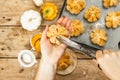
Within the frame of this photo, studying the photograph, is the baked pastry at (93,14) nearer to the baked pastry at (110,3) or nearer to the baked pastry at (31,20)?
the baked pastry at (110,3)

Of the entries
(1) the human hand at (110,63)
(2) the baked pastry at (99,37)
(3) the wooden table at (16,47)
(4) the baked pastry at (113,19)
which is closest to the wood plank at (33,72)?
(3) the wooden table at (16,47)

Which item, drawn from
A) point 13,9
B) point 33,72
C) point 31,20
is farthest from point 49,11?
point 33,72

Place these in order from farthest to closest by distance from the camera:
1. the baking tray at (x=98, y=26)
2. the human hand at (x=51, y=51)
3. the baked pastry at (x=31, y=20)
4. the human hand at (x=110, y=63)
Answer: the baked pastry at (x=31, y=20) → the baking tray at (x=98, y=26) → the human hand at (x=51, y=51) → the human hand at (x=110, y=63)

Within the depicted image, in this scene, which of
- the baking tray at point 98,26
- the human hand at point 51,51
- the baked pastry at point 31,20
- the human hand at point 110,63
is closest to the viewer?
the human hand at point 110,63

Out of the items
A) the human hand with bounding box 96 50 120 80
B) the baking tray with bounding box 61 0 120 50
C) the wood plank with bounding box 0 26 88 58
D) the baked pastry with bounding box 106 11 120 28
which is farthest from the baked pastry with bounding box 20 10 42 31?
the human hand with bounding box 96 50 120 80

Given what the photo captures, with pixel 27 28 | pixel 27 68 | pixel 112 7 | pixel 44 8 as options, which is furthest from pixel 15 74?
pixel 112 7

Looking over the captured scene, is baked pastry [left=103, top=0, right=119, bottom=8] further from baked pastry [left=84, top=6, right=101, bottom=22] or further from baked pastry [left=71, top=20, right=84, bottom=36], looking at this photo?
baked pastry [left=71, top=20, right=84, bottom=36]

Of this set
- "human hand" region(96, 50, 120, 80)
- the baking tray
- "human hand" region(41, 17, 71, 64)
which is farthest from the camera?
the baking tray
